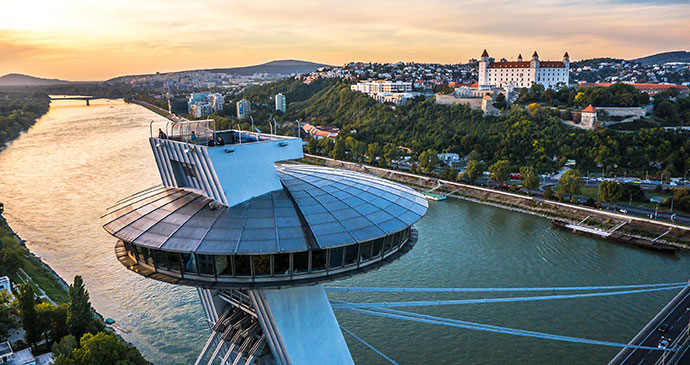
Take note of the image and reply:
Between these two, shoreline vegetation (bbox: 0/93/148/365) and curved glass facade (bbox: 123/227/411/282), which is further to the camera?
shoreline vegetation (bbox: 0/93/148/365)

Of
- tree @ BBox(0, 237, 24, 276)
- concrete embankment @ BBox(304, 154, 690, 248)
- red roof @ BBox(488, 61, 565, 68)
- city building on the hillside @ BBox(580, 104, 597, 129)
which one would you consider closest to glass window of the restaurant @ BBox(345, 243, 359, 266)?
tree @ BBox(0, 237, 24, 276)

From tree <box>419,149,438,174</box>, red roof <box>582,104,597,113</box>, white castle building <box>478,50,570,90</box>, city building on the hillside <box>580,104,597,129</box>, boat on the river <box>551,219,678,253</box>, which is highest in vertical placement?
white castle building <box>478,50,570,90</box>

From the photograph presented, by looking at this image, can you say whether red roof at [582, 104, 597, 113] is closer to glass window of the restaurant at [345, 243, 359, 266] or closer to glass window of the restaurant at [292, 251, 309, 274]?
glass window of the restaurant at [345, 243, 359, 266]

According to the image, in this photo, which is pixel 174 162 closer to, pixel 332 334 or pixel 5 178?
pixel 332 334

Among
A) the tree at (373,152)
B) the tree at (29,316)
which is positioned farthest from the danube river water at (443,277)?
the tree at (373,152)

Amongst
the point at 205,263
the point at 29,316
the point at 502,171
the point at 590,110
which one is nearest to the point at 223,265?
the point at 205,263

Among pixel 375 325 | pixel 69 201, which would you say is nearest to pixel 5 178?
pixel 69 201
